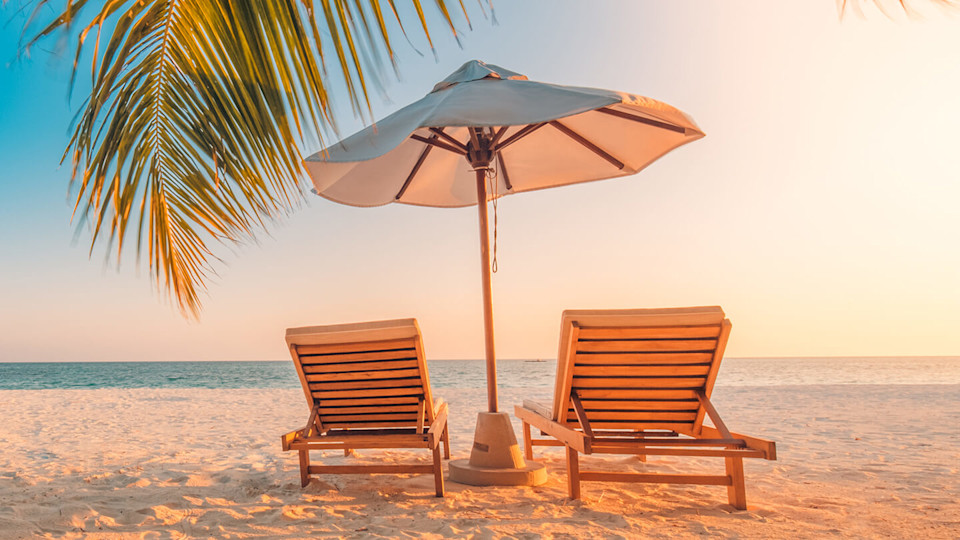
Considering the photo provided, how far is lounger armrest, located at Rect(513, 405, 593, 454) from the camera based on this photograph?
2508 mm

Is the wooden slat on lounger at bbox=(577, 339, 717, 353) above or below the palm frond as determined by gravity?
below

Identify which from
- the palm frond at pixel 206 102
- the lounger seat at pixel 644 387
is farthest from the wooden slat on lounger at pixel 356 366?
the palm frond at pixel 206 102

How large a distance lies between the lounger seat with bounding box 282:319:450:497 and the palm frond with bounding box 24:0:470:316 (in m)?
1.40

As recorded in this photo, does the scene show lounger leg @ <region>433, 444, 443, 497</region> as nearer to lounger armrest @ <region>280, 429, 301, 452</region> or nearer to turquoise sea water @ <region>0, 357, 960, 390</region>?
lounger armrest @ <region>280, 429, 301, 452</region>

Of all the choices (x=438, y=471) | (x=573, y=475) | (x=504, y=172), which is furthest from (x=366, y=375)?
(x=504, y=172)

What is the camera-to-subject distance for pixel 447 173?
4.41 m

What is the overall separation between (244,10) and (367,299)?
3207 centimetres

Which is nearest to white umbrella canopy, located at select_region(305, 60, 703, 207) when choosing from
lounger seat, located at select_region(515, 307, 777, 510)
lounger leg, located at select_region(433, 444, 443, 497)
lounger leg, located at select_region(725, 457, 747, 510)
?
lounger seat, located at select_region(515, 307, 777, 510)

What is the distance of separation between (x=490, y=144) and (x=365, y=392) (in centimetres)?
A: 170

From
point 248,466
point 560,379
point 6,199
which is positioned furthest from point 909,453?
point 6,199

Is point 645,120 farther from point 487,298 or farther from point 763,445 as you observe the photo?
point 763,445

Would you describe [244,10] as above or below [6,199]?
below

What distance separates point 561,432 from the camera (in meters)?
2.77

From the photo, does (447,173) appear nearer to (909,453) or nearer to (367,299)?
(909,453)
